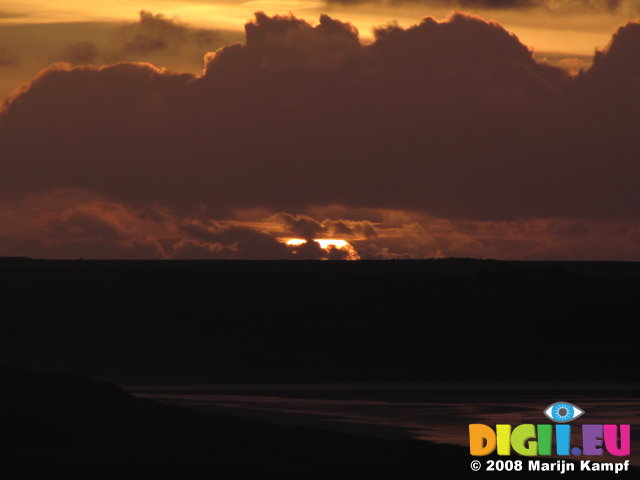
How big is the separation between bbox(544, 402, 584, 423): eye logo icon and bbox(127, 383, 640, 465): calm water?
0.30m

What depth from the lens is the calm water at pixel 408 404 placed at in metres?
37.9

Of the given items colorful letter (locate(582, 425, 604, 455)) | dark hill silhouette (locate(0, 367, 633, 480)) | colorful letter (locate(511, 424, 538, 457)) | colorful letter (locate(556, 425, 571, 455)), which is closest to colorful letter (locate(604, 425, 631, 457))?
colorful letter (locate(582, 425, 604, 455))

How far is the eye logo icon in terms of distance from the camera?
39.2 metres

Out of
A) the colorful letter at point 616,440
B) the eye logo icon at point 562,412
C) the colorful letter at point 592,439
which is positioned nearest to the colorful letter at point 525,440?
the colorful letter at point 592,439

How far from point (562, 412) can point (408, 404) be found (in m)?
5.30

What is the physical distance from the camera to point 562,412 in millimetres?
41156

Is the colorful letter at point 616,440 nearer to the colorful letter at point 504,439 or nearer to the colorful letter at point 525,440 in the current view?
the colorful letter at point 525,440

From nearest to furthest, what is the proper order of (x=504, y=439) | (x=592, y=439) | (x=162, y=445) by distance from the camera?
(x=162, y=445) < (x=504, y=439) < (x=592, y=439)

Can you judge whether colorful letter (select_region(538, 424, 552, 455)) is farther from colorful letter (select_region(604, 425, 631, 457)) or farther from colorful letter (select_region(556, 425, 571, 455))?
colorful letter (select_region(604, 425, 631, 457))

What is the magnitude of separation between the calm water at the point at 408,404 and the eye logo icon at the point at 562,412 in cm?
30

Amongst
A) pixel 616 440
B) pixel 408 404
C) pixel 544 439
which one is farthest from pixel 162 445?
pixel 408 404

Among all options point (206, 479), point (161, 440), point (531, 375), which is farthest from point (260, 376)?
point (206, 479)

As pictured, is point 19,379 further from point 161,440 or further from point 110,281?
point 110,281

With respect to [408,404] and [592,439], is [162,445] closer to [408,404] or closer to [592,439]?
[592,439]
